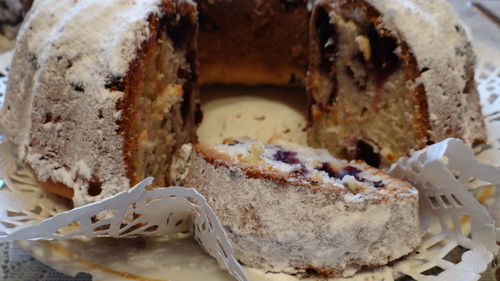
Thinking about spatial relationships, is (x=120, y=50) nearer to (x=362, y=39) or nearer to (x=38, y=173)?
(x=38, y=173)

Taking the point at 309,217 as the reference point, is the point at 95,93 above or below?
above

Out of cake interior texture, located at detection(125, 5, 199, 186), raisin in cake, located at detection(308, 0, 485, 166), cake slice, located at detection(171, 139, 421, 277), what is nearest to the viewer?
cake slice, located at detection(171, 139, 421, 277)

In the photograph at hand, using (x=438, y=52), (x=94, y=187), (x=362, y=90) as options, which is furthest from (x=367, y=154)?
(x=94, y=187)

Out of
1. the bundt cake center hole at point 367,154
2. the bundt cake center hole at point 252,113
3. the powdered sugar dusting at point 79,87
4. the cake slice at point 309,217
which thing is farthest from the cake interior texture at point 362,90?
the powdered sugar dusting at point 79,87

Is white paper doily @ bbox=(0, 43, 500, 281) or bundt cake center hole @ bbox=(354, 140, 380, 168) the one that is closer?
white paper doily @ bbox=(0, 43, 500, 281)

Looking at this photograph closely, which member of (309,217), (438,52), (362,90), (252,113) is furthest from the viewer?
(252,113)

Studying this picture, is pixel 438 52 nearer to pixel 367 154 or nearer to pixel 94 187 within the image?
pixel 367 154

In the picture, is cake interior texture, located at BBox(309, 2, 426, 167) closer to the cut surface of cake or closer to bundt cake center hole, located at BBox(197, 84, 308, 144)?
bundt cake center hole, located at BBox(197, 84, 308, 144)

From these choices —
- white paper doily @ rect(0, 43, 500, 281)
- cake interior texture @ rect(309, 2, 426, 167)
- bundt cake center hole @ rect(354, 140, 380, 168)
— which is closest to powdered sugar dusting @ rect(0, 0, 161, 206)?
white paper doily @ rect(0, 43, 500, 281)
